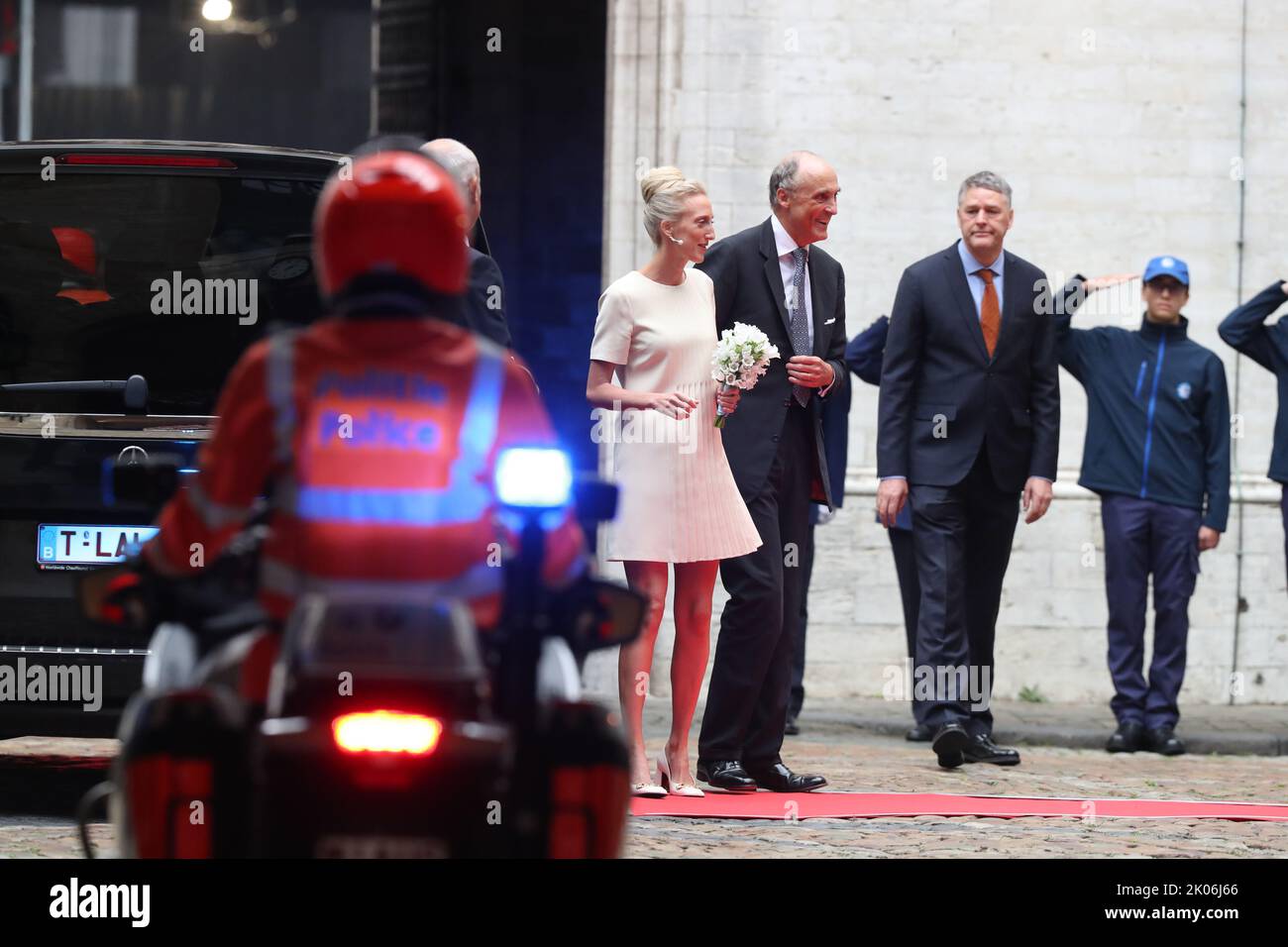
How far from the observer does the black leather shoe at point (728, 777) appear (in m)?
7.97

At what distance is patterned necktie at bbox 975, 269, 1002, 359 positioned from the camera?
31.2ft

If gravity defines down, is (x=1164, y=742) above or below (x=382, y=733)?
below

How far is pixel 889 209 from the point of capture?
12641mm

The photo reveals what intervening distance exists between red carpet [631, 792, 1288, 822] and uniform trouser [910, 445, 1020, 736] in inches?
39.7

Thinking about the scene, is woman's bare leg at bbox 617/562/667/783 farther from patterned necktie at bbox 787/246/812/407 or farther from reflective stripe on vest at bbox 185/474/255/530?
reflective stripe on vest at bbox 185/474/255/530

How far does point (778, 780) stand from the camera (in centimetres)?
814

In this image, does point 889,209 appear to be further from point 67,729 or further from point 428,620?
point 428,620

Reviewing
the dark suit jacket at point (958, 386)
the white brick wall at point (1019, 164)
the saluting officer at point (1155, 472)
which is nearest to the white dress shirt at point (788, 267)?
the dark suit jacket at point (958, 386)

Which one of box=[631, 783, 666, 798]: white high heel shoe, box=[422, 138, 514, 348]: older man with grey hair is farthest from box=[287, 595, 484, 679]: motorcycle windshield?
box=[631, 783, 666, 798]: white high heel shoe

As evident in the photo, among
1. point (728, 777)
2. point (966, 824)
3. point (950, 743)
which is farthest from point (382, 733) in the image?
point (950, 743)

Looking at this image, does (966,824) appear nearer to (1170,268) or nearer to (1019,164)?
(1170,268)

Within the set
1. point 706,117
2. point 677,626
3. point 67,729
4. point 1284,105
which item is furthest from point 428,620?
point 1284,105

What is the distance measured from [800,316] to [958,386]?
Result: 1380 millimetres
